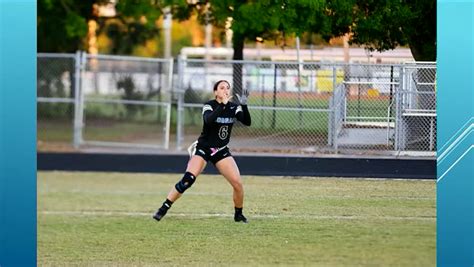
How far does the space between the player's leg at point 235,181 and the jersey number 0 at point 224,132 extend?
0.19 m

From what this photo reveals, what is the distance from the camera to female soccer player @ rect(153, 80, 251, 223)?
852 centimetres

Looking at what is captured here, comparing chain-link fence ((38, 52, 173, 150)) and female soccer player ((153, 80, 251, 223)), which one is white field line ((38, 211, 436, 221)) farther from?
chain-link fence ((38, 52, 173, 150))

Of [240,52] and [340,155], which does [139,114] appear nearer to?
[240,52]

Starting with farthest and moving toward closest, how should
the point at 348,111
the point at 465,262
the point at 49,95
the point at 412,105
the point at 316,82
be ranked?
the point at 49,95 < the point at 316,82 < the point at 348,111 < the point at 412,105 < the point at 465,262

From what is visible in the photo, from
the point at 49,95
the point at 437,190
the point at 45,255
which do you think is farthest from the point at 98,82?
the point at 437,190

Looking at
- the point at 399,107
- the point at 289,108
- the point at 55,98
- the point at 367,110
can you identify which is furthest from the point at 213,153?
the point at 55,98

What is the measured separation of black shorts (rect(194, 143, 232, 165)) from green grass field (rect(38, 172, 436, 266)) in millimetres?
302

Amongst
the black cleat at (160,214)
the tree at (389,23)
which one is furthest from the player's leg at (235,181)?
the tree at (389,23)

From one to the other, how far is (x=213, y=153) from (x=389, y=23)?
1.90 metres

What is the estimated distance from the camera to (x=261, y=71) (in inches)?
567

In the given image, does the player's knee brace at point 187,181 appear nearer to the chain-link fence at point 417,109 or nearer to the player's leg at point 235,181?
the player's leg at point 235,181

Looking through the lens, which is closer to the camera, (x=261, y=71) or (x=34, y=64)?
(x=34, y=64)

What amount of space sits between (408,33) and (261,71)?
251 inches

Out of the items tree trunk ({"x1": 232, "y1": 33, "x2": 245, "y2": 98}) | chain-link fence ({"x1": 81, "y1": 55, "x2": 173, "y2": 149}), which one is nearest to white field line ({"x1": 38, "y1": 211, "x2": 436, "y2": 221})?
tree trunk ({"x1": 232, "y1": 33, "x2": 245, "y2": 98})
